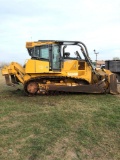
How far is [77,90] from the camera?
13547mm

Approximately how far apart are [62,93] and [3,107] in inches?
161

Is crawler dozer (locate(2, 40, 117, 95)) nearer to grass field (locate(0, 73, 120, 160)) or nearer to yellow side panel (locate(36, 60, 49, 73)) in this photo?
yellow side panel (locate(36, 60, 49, 73))

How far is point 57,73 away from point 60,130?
6119mm

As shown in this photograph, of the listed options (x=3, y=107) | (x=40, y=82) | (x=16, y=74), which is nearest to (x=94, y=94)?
(x=40, y=82)

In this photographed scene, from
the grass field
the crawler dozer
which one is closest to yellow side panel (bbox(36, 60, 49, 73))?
the crawler dozer

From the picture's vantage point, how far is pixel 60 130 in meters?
7.93

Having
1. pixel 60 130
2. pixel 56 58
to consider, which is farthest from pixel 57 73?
pixel 60 130

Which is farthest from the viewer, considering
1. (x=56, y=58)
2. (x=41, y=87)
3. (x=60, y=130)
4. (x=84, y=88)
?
(x=56, y=58)

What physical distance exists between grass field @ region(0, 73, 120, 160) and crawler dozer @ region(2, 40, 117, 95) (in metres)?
1.80

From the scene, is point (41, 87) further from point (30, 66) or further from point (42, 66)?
point (30, 66)

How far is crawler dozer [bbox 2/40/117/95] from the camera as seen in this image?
44.3 feet

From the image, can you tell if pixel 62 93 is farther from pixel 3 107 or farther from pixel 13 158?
pixel 13 158

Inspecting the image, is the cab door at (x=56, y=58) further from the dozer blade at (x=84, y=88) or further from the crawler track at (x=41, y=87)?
the dozer blade at (x=84, y=88)

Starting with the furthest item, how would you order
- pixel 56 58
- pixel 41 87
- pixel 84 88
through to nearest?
pixel 56 58
pixel 84 88
pixel 41 87
